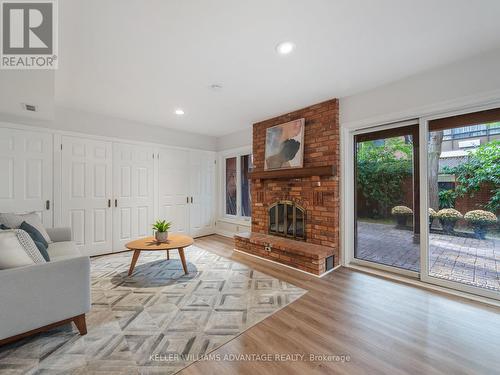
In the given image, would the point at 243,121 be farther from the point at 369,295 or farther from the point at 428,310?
the point at 428,310

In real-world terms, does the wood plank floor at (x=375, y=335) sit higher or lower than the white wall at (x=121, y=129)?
lower

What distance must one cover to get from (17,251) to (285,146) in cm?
341

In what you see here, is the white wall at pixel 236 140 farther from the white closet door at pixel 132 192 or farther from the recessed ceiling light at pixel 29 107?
the recessed ceiling light at pixel 29 107

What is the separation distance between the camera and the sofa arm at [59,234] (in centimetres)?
299

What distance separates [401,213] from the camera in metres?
2.92

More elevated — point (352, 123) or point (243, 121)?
point (243, 121)

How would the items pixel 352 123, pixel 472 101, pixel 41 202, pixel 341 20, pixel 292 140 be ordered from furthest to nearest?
pixel 292 140 < pixel 41 202 < pixel 352 123 < pixel 472 101 < pixel 341 20

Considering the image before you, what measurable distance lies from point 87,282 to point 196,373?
3.73ft

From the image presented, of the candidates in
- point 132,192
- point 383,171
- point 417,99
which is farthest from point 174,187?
point 417,99

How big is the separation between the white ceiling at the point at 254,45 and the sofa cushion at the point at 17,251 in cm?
171

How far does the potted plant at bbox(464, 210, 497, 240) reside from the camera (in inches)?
90.2

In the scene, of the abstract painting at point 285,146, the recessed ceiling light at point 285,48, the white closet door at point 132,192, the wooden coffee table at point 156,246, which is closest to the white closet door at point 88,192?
the white closet door at point 132,192

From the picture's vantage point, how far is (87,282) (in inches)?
70.5

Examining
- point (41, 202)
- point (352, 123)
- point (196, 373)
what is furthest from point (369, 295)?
point (41, 202)
